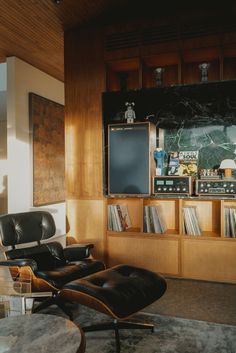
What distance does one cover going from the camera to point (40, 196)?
17.9ft

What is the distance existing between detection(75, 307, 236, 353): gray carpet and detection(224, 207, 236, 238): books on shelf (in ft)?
3.84

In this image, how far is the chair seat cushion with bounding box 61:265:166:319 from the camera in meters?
2.17

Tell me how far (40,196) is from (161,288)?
3.36 m

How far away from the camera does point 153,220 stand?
3.83 m

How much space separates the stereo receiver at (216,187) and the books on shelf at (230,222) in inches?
7.3

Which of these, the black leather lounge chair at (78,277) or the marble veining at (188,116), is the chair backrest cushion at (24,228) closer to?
the black leather lounge chair at (78,277)

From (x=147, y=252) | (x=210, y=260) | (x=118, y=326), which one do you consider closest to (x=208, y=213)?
(x=210, y=260)

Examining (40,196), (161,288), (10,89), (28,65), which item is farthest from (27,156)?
(161,288)

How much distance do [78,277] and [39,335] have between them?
1.03 metres

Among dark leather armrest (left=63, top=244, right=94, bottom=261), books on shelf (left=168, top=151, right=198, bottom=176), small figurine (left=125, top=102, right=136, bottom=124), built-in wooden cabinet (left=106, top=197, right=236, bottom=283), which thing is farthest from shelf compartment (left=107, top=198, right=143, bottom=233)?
dark leather armrest (left=63, top=244, right=94, bottom=261)

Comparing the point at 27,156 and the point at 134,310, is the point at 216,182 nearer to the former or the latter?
the point at 134,310

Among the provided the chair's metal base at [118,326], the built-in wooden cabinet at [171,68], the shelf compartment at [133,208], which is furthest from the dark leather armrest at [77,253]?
the built-in wooden cabinet at [171,68]

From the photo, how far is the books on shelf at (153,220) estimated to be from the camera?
3.82 metres

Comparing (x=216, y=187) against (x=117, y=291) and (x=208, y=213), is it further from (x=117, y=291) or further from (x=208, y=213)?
(x=117, y=291)
